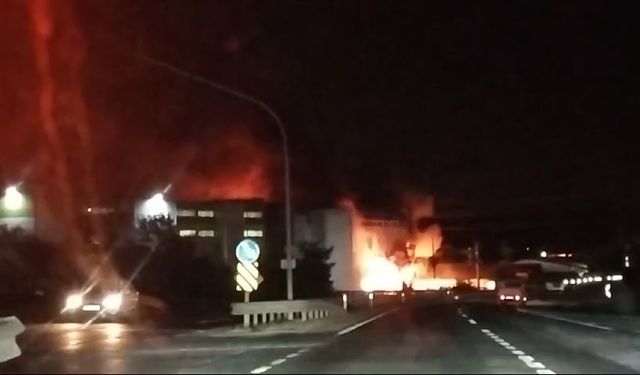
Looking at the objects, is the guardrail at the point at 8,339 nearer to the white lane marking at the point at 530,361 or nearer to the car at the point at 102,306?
the white lane marking at the point at 530,361

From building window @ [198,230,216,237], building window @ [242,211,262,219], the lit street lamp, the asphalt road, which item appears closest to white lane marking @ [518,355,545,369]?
the asphalt road

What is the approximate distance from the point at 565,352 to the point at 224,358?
24.4ft

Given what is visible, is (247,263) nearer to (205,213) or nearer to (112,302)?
(112,302)

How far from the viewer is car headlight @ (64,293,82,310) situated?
47.2m

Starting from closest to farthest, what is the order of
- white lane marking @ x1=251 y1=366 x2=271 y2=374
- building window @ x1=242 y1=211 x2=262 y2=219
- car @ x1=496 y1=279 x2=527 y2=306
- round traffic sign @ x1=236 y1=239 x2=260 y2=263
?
white lane marking @ x1=251 y1=366 x2=271 y2=374 → round traffic sign @ x1=236 y1=239 x2=260 y2=263 → car @ x1=496 y1=279 x2=527 y2=306 → building window @ x1=242 y1=211 x2=262 y2=219

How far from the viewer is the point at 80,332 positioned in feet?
118

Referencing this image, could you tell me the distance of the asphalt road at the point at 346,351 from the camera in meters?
19.9

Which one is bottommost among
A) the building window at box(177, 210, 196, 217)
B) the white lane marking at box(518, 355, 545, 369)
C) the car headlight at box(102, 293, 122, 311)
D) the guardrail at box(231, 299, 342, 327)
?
the white lane marking at box(518, 355, 545, 369)

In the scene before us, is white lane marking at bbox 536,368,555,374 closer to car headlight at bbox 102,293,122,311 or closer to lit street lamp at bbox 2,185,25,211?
car headlight at bbox 102,293,122,311

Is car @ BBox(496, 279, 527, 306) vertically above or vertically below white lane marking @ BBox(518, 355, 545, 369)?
above

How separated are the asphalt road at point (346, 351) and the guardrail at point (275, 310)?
407cm

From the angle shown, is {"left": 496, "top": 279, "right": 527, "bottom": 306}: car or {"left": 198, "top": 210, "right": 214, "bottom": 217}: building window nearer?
{"left": 496, "top": 279, "right": 527, "bottom": 306}: car

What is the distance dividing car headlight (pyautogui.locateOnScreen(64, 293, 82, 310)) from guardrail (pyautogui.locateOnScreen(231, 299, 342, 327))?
320 inches

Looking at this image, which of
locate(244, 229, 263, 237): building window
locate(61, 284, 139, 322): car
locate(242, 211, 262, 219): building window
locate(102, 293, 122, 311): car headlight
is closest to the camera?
locate(61, 284, 139, 322): car
